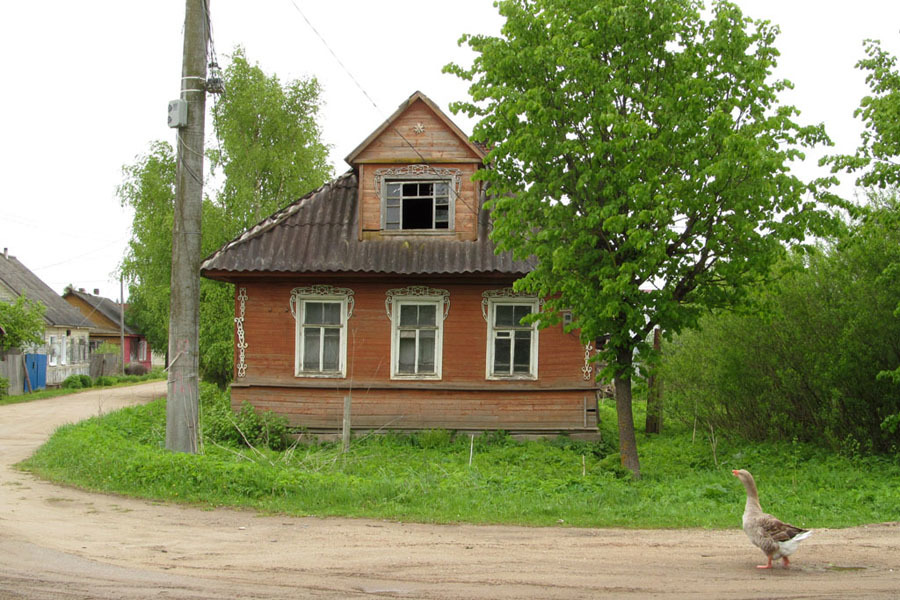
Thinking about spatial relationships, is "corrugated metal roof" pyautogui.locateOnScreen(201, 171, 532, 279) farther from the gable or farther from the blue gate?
the blue gate

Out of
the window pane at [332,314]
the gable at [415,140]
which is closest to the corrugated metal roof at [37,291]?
the window pane at [332,314]

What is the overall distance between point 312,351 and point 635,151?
790 centimetres

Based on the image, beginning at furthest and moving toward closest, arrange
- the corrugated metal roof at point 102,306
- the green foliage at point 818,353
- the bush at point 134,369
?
the corrugated metal roof at point 102,306
the bush at point 134,369
the green foliage at point 818,353

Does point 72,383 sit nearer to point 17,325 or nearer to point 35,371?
point 35,371

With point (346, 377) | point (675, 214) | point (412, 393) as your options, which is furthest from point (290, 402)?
point (675, 214)

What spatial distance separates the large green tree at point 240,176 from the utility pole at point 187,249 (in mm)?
13640

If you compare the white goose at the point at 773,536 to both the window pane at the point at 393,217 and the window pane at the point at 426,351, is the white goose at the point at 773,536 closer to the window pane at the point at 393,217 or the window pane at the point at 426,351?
the window pane at the point at 426,351

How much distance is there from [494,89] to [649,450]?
867 cm

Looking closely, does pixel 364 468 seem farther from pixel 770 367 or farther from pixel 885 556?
pixel 770 367

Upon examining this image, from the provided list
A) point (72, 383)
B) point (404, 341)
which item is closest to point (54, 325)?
point (72, 383)

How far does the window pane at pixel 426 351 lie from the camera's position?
15539mm

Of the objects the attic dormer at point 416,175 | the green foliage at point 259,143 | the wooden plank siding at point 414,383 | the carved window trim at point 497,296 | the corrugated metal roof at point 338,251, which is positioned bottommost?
the wooden plank siding at point 414,383

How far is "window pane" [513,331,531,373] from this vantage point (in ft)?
50.8

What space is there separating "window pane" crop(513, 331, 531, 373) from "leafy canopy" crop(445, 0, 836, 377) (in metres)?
3.71
